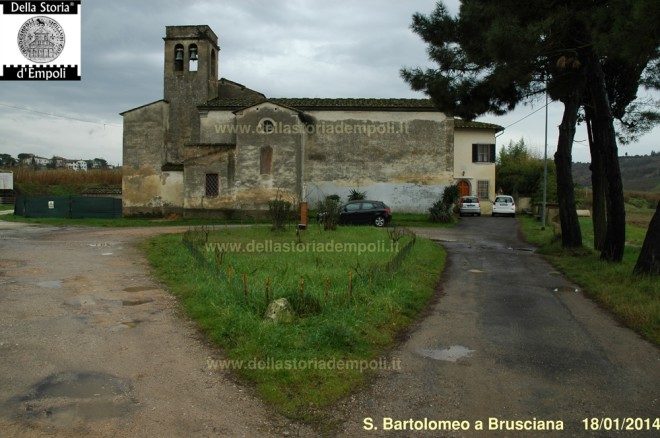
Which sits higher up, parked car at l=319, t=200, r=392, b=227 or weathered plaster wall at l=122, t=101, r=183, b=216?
weathered plaster wall at l=122, t=101, r=183, b=216

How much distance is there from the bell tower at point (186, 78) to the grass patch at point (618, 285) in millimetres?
24259

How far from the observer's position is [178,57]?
118 ft

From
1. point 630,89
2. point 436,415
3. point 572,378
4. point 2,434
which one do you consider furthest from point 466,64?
point 2,434

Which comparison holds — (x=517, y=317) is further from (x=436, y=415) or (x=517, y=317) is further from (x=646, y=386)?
(x=436, y=415)

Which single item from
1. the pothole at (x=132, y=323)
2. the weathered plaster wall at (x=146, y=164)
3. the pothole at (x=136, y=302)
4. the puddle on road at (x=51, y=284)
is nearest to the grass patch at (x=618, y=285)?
the pothole at (x=132, y=323)

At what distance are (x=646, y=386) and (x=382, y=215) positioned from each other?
22186mm

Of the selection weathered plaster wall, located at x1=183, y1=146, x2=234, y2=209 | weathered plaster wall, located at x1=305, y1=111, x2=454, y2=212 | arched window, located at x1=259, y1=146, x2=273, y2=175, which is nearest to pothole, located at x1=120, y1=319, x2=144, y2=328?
arched window, located at x1=259, y1=146, x2=273, y2=175

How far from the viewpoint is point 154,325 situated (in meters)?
8.04

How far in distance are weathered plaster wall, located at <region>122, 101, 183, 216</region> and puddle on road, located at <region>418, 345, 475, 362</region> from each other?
100.0 ft

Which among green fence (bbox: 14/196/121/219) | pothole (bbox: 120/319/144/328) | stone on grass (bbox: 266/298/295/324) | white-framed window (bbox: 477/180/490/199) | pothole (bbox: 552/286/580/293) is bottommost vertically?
pothole (bbox: 552/286/580/293)

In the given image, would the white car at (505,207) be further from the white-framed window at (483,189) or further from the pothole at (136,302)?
the pothole at (136,302)

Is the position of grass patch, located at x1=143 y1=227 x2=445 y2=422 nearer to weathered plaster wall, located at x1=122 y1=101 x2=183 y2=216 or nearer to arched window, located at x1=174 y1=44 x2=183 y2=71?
weathered plaster wall, located at x1=122 y1=101 x2=183 y2=216

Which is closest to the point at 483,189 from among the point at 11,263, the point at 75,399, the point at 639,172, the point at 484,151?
the point at 484,151

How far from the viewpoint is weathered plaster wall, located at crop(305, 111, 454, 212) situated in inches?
1412
